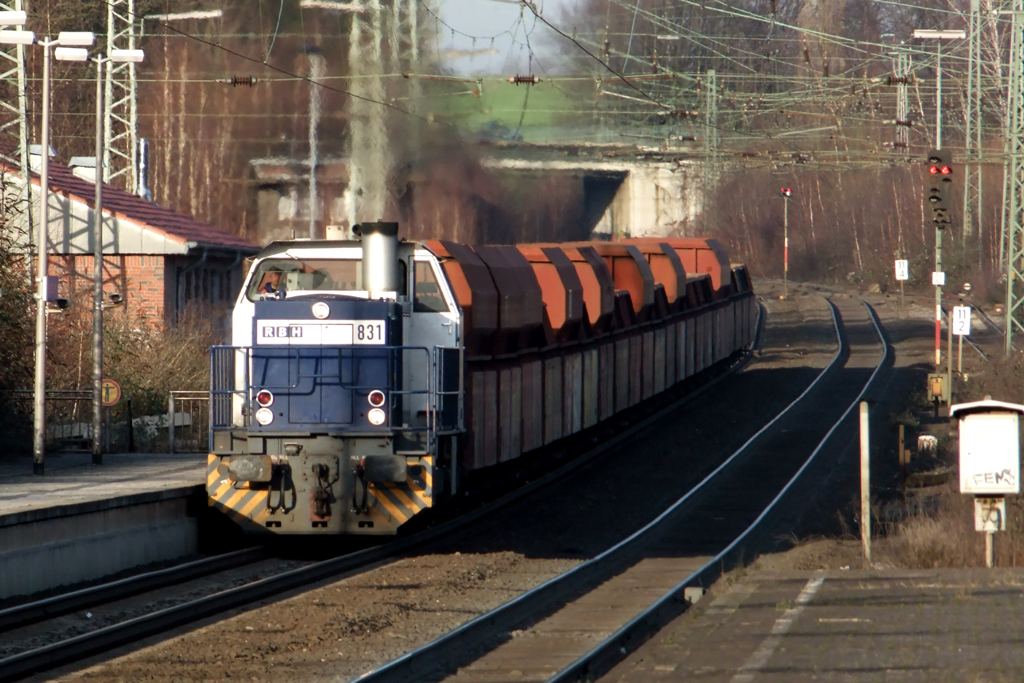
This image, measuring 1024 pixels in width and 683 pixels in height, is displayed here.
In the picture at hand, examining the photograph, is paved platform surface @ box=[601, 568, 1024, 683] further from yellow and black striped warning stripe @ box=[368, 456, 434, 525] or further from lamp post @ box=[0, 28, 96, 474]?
lamp post @ box=[0, 28, 96, 474]

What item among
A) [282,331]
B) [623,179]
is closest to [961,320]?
[282,331]

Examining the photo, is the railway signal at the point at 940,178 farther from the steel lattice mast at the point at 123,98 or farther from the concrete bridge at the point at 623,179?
the steel lattice mast at the point at 123,98

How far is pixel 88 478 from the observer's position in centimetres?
1439

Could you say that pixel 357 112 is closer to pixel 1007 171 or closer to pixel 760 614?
pixel 760 614

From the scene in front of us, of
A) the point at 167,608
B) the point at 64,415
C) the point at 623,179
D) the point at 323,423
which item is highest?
the point at 623,179

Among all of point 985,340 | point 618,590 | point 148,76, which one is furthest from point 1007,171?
point 618,590

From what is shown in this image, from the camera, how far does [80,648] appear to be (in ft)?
28.6

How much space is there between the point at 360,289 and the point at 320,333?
1.13 m

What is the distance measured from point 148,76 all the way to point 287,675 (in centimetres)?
1684

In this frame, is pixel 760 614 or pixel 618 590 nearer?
pixel 760 614

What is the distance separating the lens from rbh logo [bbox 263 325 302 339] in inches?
467

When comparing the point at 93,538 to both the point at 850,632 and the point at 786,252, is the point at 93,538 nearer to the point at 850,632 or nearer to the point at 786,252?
the point at 850,632

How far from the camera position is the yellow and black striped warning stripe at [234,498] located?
38.4 ft

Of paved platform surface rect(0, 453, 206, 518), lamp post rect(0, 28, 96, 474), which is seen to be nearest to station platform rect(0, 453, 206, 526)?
paved platform surface rect(0, 453, 206, 518)
